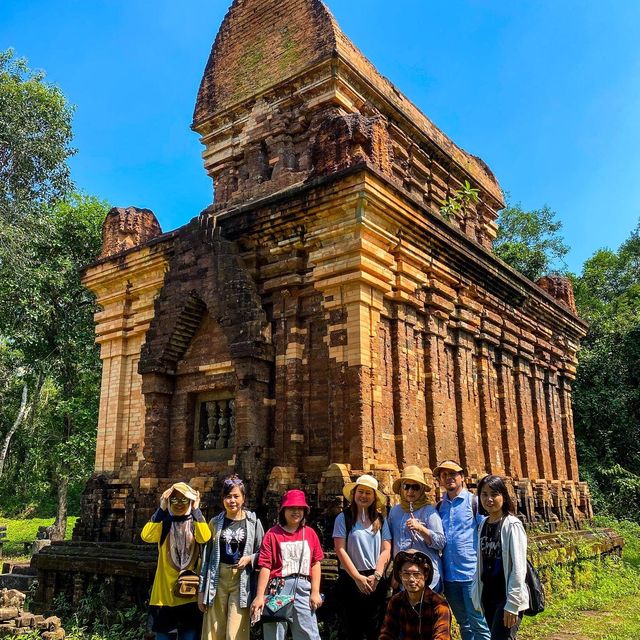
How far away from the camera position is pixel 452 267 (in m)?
10.6

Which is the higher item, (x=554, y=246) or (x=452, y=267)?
(x=554, y=246)

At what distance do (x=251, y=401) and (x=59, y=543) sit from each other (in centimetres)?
452

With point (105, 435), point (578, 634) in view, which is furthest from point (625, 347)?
point (105, 435)

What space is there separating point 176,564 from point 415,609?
229cm

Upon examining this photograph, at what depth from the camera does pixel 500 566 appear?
4816mm

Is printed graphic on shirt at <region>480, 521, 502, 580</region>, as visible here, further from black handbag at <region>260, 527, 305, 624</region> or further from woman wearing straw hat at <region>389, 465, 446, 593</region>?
black handbag at <region>260, 527, 305, 624</region>

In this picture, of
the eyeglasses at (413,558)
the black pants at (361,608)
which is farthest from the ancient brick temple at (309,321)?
the eyeglasses at (413,558)

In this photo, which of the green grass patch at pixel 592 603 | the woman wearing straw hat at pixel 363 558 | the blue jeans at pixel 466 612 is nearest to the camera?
the blue jeans at pixel 466 612

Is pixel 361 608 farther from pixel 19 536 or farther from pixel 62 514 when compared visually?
pixel 19 536

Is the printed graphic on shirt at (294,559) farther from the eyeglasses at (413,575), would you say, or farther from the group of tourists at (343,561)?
the eyeglasses at (413,575)

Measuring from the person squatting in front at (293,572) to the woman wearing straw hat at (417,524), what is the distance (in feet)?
2.47

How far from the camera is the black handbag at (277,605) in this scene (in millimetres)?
5055

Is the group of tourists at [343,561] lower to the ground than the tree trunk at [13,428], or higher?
lower

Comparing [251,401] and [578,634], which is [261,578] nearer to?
[251,401]
